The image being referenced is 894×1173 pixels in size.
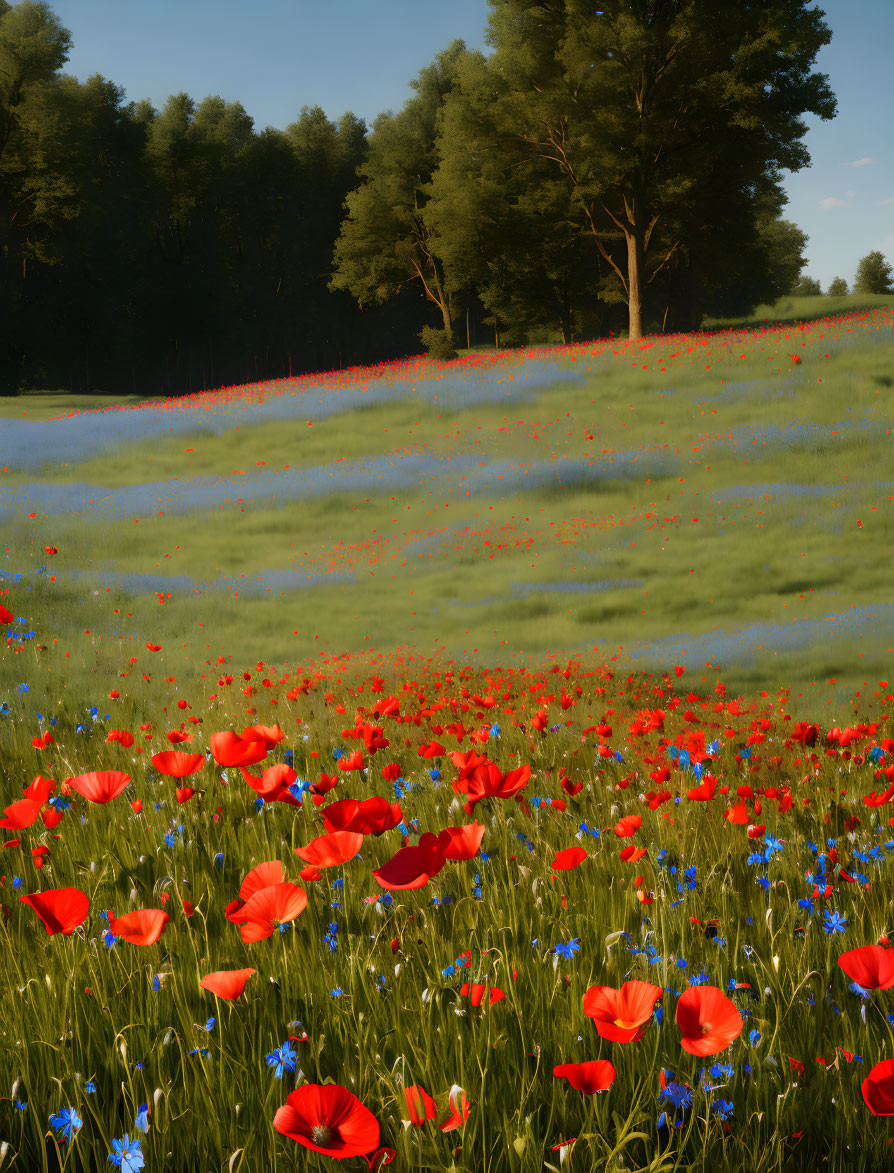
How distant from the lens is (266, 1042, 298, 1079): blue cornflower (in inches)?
62.0

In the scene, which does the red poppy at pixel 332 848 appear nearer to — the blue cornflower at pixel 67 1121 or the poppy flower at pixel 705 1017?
the blue cornflower at pixel 67 1121

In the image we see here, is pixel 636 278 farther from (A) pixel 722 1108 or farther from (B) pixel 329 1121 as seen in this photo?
(B) pixel 329 1121

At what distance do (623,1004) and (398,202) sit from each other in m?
45.7

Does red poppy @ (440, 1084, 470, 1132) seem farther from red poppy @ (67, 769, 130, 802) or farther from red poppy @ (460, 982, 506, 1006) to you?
red poppy @ (67, 769, 130, 802)

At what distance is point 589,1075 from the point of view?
4.14 feet

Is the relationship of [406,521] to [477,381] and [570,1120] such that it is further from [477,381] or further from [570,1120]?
[570,1120]

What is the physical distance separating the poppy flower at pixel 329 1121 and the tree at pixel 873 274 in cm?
10518

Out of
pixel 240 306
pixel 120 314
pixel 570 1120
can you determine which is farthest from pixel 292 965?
pixel 240 306

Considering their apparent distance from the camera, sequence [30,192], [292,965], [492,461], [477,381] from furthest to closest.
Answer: [30,192] → [477,381] → [492,461] → [292,965]

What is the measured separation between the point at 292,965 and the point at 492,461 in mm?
14853

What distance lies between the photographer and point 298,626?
32.2 feet

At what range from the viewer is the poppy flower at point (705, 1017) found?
124 cm

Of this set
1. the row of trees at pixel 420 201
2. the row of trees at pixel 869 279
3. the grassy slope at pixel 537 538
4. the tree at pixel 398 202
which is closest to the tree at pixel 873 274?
the row of trees at pixel 869 279

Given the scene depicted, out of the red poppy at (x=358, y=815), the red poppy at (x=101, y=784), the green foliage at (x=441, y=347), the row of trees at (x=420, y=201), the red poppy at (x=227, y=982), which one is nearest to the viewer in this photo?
the red poppy at (x=227, y=982)
